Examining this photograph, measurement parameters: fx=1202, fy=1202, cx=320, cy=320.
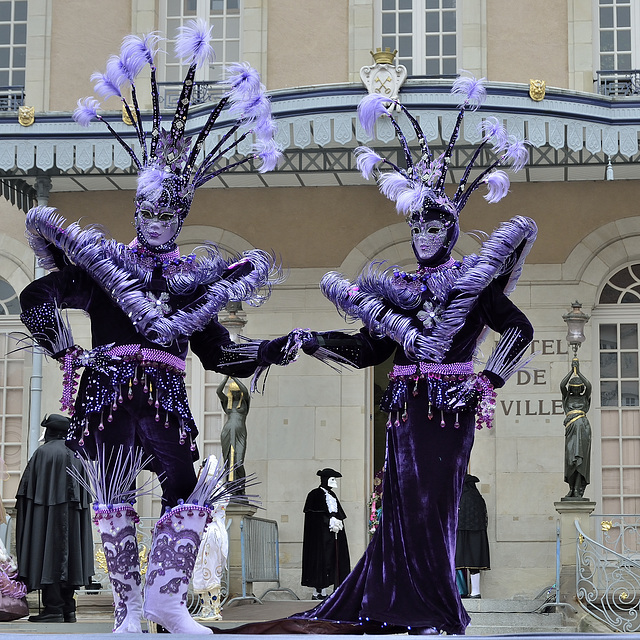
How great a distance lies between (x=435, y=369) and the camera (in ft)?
18.8

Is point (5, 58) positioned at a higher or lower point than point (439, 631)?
higher

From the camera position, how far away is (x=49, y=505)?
9414 millimetres

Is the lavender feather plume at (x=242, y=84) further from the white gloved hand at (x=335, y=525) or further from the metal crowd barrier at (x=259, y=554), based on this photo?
the white gloved hand at (x=335, y=525)

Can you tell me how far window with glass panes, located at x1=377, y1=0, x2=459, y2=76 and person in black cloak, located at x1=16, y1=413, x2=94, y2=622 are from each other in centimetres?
771

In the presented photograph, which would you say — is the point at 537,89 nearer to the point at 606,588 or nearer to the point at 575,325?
the point at 575,325

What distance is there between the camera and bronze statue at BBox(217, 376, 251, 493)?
13172mm

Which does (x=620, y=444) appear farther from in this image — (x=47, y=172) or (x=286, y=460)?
(x=47, y=172)

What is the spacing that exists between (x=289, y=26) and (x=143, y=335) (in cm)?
1048

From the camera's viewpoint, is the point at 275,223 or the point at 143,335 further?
the point at 275,223

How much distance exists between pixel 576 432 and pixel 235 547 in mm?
3845

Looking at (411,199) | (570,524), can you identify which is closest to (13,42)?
(570,524)

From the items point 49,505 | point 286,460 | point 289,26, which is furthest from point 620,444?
point 49,505

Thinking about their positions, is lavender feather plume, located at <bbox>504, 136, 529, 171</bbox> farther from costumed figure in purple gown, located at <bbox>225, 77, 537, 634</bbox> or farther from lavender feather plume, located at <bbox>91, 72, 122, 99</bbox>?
lavender feather plume, located at <bbox>91, 72, 122, 99</bbox>

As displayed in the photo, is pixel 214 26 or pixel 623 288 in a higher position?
pixel 214 26
